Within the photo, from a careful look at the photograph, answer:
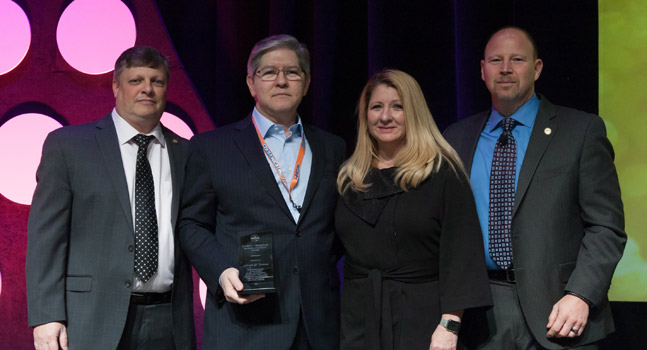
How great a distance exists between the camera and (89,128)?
2602mm

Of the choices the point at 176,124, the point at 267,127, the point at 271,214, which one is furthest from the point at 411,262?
the point at 176,124

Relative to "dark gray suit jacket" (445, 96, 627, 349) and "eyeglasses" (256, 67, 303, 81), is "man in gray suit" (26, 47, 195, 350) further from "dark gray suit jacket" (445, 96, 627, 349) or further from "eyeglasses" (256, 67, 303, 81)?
"dark gray suit jacket" (445, 96, 627, 349)

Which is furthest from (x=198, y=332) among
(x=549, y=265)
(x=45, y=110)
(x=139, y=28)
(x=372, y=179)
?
(x=549, y=265)

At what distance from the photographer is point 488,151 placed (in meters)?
2.54

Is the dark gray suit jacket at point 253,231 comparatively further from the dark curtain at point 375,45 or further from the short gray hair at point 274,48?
the dark curtain at point 375,45

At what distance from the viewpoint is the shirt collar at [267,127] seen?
246 cm

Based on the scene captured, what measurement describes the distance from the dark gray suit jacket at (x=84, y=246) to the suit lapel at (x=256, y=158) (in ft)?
1.15

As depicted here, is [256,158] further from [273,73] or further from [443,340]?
[443,340]

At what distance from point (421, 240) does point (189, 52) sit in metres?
2.04

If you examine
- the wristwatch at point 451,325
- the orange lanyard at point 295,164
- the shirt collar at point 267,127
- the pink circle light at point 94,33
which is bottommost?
the wristwatch at point 451,325

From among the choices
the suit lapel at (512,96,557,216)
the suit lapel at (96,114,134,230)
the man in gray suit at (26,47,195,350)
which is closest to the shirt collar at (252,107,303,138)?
the man in gray suit at (26,47,195,350)

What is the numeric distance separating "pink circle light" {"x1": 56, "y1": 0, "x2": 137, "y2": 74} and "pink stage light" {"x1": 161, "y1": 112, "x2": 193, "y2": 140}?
17.3 inches

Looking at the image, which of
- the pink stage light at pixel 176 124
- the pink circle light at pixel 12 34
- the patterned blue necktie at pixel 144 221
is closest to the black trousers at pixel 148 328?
the patterned blue necktie at pixel 144 221

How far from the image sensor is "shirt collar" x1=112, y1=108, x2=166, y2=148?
8.45 ft
